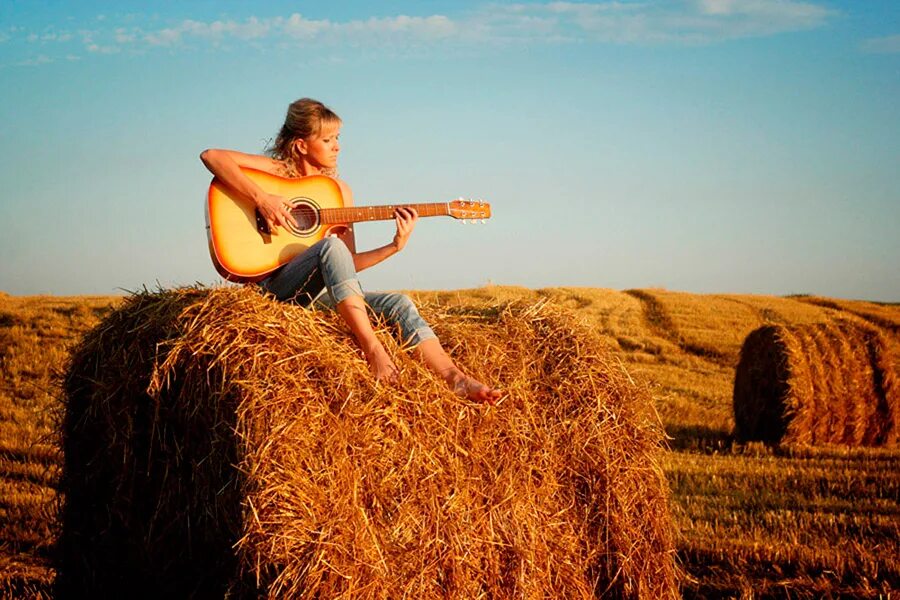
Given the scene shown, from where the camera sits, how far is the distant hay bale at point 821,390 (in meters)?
9.80

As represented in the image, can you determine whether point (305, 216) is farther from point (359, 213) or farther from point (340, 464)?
point (340, 464)

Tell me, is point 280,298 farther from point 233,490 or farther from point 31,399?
point 31,399

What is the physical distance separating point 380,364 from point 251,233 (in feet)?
4.33

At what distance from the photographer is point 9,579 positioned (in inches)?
208

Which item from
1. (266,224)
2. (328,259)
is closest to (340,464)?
(328,259)

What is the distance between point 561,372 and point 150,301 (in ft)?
7.33

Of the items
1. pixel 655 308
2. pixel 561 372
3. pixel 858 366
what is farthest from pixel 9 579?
pixel 655 308

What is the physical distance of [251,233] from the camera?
4.90 metres

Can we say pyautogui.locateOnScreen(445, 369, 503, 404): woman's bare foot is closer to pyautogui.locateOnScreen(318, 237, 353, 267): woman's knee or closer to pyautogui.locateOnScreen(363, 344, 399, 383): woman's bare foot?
pyautogui.locateOnScreen(363, 344, 399, 383): woman's bare foot

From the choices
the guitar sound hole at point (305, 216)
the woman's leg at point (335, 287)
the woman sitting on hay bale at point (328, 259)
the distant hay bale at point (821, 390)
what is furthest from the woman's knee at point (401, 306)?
the distant hay bale at point (821, 390)

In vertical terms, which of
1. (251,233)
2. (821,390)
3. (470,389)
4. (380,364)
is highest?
(251,233)

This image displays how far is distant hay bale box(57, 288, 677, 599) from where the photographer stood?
3.57m

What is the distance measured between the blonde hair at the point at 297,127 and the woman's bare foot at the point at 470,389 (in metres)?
1.70

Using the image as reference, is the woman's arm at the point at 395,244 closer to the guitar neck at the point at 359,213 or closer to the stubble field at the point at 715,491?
the guitar neck at the point at 359,213
